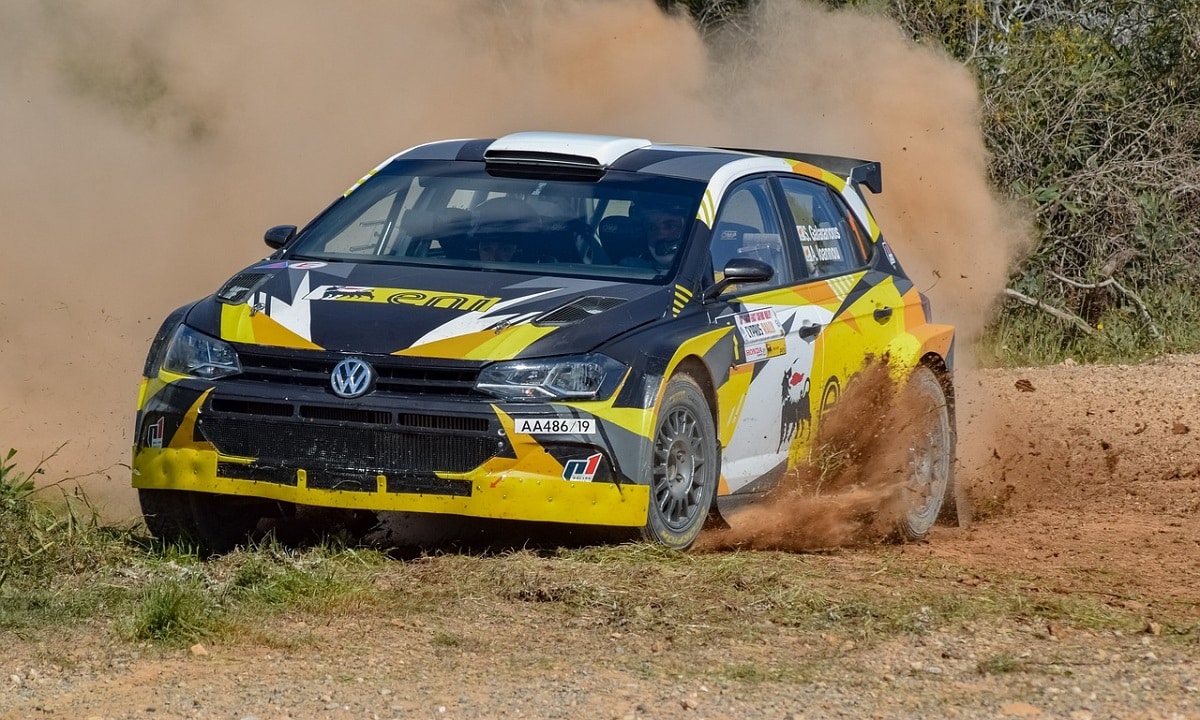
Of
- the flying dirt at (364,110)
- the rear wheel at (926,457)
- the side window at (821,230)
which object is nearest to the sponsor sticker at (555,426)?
the side window at (821,230)

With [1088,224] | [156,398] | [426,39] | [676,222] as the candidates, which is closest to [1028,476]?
[676,222]

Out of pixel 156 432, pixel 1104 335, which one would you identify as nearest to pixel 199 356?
pixel 156 432

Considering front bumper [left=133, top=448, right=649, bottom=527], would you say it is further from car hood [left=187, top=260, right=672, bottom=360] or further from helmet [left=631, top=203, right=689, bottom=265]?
helmet [left=631, top=203, right=689, bottom=265]

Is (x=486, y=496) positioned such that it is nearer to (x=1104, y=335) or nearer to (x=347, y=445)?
(x=347, y=445)

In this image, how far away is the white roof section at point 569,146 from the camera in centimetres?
795

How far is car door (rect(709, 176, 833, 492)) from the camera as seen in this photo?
24.2 ft

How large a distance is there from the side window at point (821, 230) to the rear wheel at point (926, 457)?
622 mm

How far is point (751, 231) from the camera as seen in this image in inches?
315

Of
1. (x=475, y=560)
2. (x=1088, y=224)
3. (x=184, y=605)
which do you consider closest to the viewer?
(x=184, y=605)

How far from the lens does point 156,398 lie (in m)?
6.86

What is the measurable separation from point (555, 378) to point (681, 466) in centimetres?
69

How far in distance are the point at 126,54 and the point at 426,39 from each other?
2752mm

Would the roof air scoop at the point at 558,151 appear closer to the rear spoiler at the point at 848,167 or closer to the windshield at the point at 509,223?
the windshield at the point at 509,223

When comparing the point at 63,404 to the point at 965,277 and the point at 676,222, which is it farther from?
the point at 965,277
